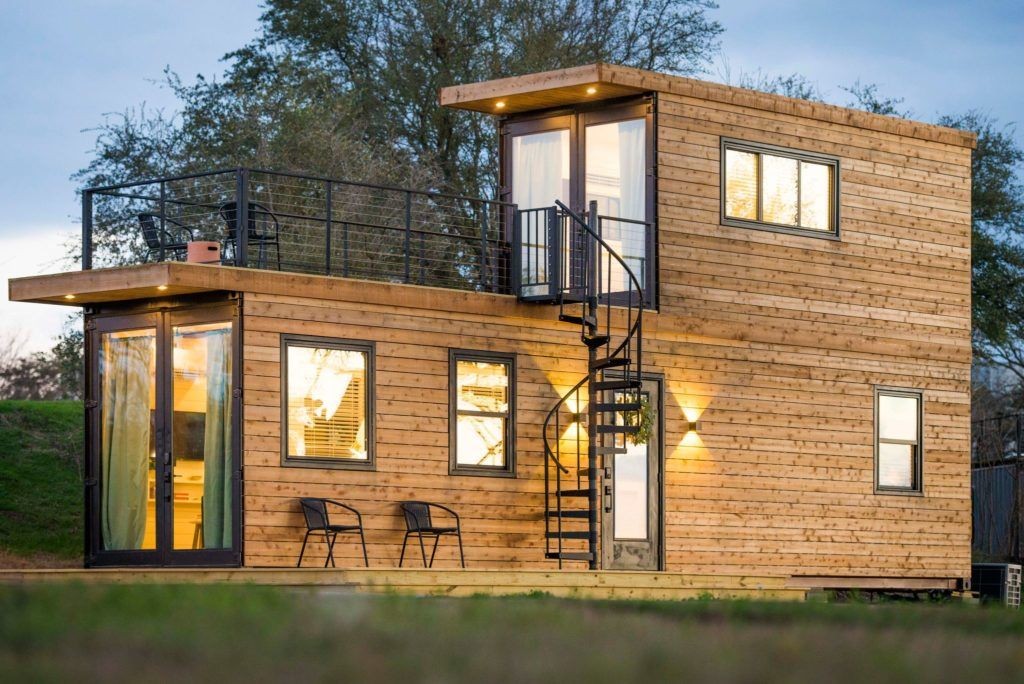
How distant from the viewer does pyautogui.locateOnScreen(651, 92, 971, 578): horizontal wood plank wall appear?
52.9 ft

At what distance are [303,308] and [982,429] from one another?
15936mm

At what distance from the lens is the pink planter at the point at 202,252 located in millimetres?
14062

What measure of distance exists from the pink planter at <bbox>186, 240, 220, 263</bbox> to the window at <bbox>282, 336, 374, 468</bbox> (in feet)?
3.58

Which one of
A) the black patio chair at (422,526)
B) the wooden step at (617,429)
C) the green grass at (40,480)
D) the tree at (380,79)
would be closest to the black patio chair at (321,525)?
the black patio chair at (422,526)

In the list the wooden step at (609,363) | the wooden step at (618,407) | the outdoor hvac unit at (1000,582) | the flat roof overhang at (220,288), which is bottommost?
the outdoor hvac unit at (1000,582)

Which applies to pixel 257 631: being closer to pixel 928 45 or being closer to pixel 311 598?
pixel 311 598

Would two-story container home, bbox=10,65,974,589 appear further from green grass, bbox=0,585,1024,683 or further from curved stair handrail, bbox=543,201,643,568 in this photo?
green grass, bbox=0,585,1024,683

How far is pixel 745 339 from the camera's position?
Answer: 54.3ft

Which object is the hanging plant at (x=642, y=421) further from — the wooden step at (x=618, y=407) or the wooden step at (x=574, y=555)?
the wooden step at (x=574, y=555)

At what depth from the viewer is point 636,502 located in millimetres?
15727

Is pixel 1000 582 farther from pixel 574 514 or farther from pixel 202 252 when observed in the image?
pixel 202 252

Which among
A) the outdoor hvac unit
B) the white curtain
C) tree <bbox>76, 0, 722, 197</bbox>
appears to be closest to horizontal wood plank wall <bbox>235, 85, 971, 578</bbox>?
the white curtain

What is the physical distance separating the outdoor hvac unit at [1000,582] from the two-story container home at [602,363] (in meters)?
1.35

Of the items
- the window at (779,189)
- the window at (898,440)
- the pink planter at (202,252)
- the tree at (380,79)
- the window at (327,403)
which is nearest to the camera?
the window at (327,403)
